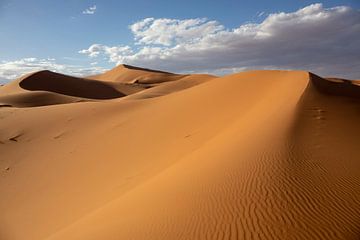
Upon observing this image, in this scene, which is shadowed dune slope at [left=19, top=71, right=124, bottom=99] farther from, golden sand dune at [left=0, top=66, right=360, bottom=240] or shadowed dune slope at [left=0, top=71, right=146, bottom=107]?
golden sand dune at [left=0, top=66, right=360, bottom=240]

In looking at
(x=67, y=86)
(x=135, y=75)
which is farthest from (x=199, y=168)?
(x=135, y=75)

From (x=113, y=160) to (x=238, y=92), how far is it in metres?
6.59

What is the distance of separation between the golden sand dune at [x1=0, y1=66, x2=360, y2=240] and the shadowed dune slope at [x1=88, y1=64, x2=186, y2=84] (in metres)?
58.1

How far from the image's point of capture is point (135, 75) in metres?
80.6

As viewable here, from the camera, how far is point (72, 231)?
568 cm

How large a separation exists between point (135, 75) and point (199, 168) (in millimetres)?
75561

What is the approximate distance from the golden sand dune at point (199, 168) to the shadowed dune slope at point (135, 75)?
191 feet

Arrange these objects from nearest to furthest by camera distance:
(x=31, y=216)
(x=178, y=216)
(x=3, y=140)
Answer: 1. (x=178, y=216)
2. (x=31, y=216)
3. (x=3, y=140)

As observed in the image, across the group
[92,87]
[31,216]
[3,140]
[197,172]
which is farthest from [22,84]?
[197,172]

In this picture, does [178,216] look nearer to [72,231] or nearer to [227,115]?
[72,231]

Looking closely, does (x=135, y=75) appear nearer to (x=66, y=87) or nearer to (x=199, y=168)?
(x=66, y=87)

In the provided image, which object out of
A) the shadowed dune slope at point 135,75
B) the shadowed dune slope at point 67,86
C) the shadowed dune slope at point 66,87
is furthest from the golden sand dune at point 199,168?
the shadowed dune slope at point 135,75

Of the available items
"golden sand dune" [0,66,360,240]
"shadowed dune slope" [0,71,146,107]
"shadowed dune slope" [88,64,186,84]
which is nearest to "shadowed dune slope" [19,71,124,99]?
"shadowed dune slope" [0,71,146,107]

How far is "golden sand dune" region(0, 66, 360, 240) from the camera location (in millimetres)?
4352
